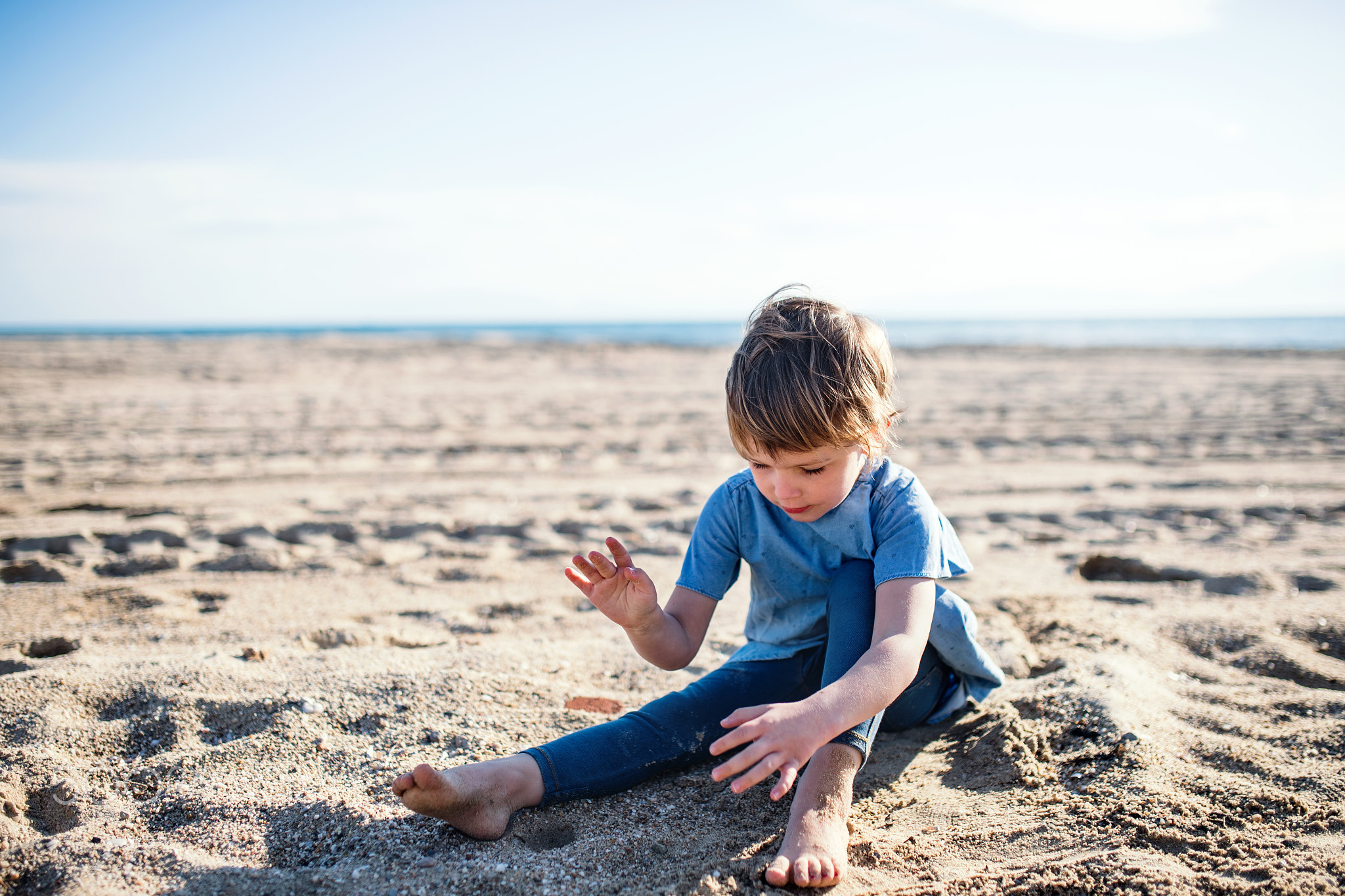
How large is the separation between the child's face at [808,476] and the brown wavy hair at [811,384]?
0.07ft

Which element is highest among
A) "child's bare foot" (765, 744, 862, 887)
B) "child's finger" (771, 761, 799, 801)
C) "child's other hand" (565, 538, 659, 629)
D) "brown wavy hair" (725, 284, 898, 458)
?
"brown wavy hair" (725, 284, 898, 458)

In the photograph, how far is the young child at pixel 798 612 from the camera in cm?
145

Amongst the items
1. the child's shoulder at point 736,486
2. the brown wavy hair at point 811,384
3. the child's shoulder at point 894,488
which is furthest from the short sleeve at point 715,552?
the child's shoulder at point 894,488

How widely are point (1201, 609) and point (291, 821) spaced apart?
283 centimetres

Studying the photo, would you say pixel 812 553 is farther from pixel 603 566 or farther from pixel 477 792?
pixel 477 792

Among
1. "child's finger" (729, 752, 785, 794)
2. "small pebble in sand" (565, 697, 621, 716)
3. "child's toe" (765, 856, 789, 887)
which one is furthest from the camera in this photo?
"small pebble in sand" (565, 697, 621, 716)

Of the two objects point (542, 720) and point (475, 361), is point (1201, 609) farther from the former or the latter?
point (475, 361)

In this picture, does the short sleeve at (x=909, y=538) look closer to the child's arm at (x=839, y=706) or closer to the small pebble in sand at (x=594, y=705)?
the child's arm at (x=839, y=706)

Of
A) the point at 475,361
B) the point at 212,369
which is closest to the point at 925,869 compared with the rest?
the point at 212,369

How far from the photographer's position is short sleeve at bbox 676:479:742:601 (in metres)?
1.81

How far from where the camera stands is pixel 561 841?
1.55m

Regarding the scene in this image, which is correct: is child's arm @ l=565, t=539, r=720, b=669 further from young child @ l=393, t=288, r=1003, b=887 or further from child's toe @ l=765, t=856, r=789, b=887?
child's toe @ l=765, t=856, r=789, b=887

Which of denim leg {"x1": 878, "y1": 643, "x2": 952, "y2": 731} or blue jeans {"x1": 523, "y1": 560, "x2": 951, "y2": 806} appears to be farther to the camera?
denim leg {"x1": 878, "y1": 643, "x2": 952, "y2": 731}

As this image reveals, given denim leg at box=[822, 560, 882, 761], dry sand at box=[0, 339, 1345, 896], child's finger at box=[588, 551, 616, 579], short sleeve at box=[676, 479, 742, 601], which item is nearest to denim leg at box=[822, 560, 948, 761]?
denim leg at box=[822, 560, 882, 761]
